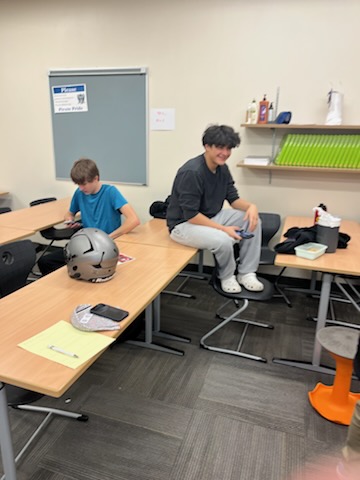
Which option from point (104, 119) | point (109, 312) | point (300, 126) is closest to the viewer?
point (109, 312)

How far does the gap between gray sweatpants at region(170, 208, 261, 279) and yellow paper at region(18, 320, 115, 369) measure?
122 centimetres

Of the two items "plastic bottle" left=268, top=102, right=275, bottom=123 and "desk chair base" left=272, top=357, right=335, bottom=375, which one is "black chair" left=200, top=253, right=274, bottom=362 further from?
"plastic bottle" left=268, top=102, right=275, bottom=123

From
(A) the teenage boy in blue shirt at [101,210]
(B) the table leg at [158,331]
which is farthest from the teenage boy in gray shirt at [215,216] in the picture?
(B) the table leg at [158,331]

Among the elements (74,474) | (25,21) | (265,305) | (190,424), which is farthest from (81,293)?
(25,21)

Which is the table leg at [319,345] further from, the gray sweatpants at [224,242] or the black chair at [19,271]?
the black chair at [19,271]

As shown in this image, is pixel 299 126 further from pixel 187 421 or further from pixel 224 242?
pixel 187 421

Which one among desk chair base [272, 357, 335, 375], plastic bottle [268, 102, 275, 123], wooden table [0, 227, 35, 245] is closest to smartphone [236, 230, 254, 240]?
desk chair base [272, 357, 335, 375]

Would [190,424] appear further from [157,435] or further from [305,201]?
[305,201]

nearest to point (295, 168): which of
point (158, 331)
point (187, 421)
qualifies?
point (158, 331)

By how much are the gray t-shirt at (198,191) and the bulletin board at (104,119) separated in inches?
52.0

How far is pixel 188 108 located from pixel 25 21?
206cm

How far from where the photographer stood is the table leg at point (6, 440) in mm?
1212

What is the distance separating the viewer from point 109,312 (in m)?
1.48

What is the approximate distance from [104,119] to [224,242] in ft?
7.37
